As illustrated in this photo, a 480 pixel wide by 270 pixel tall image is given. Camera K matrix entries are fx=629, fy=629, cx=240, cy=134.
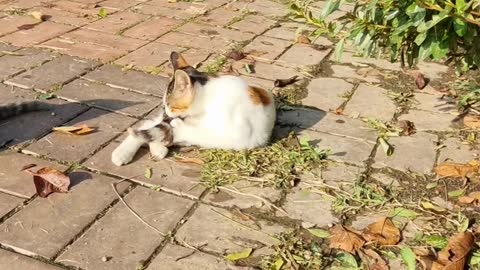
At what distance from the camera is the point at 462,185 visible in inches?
126

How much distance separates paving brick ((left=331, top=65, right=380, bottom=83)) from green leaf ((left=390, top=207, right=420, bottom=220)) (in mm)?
1767

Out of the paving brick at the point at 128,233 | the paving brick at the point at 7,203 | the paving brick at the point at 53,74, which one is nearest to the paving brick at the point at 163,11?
the paving brick at the point at 53,74

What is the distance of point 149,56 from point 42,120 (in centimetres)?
131

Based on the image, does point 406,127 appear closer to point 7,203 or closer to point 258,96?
point 258,96

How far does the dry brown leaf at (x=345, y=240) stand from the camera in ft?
8.73

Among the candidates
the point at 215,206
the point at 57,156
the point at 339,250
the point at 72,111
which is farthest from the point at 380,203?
the point at 72,111

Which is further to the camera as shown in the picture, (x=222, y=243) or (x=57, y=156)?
(x=57, y=156)

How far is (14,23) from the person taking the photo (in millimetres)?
5355

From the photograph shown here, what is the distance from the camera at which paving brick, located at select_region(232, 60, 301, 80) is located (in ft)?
15.1

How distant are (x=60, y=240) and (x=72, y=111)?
1.36m

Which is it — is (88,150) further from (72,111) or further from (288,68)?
(288,68)

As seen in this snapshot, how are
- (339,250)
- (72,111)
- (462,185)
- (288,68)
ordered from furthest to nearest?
(288,68), (72,111), (462,185), (339,250)

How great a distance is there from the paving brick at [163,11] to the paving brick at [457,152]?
298 centimetres

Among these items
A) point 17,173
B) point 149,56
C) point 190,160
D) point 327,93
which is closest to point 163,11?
point 149,56
